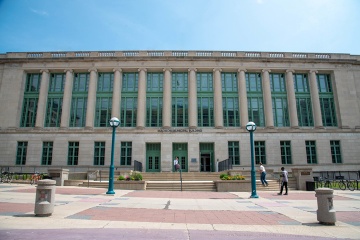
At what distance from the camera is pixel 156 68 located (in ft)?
119

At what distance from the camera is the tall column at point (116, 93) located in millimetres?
34775

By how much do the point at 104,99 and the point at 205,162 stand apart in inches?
640

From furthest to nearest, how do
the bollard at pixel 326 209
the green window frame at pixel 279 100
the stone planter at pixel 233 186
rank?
the green window frame at pixel 279 100 → the stone planter at pixel 233 186 → the bollard at pixel 326 209

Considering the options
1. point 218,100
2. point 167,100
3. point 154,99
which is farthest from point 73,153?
point 218,100

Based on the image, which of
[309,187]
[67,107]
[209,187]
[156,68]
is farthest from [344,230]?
[67,107]

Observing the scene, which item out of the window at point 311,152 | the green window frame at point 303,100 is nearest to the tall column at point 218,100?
the green window frame at point 303,100

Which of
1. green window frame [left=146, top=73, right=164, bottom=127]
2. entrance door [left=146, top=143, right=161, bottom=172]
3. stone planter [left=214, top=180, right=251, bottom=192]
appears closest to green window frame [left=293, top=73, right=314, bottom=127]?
green window frame [left=146, top=73, right=164, bottom=127]

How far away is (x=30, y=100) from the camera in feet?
118

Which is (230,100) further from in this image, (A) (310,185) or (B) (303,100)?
(A) (310,185)

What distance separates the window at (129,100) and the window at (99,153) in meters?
3.77

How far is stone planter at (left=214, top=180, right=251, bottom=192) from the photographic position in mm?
20484

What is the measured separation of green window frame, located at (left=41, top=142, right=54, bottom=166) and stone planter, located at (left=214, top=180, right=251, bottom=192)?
942 inches

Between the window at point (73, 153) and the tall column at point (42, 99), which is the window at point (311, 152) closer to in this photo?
the window at point (73, 153)

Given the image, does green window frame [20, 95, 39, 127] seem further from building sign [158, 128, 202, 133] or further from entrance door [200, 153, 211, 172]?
entrance door [200, 153, 211, 172]
